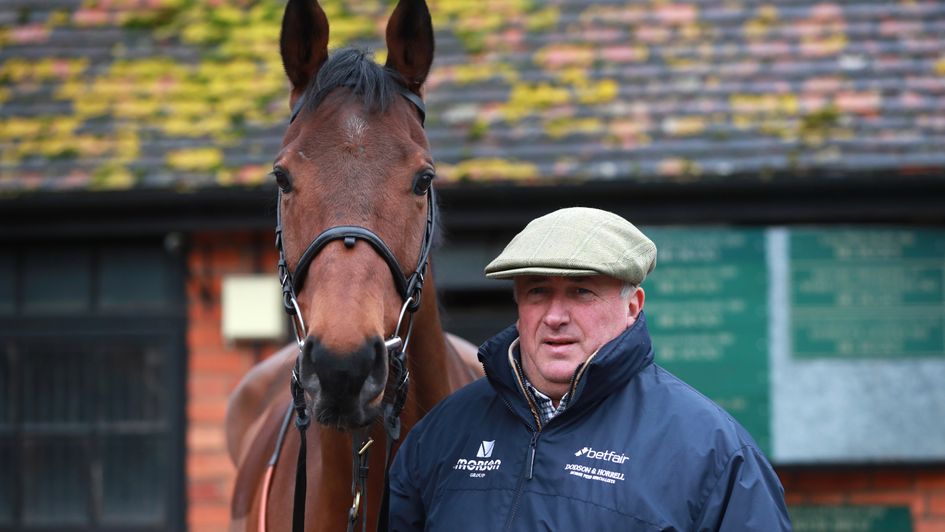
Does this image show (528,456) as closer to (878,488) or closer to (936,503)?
(878,488)

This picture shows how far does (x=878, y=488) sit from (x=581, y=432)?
4706 mm

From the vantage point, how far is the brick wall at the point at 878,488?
20.8ft

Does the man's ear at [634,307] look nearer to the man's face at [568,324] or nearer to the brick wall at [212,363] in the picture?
the man's face at [568,324]

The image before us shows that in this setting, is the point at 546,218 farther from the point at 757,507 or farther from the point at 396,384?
the point at 757,507

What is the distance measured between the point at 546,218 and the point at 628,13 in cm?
495

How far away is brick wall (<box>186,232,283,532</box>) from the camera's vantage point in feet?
21.0

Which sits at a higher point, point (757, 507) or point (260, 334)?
point (757, 507)

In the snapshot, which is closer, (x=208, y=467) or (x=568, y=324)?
(x=568, y=324)

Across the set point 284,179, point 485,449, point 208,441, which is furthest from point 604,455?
point 208,441

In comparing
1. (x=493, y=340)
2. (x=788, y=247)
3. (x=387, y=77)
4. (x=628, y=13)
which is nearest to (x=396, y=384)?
(x=493, y=340)

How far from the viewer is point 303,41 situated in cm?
303

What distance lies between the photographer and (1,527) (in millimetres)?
6594

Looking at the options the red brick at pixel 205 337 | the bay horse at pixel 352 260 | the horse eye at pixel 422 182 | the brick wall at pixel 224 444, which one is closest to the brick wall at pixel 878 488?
the brick wall at pixel 224 444

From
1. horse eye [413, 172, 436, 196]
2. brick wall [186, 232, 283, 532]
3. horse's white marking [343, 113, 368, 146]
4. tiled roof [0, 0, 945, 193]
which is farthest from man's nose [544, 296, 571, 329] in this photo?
brick wall [186, 232, 283, 532]
